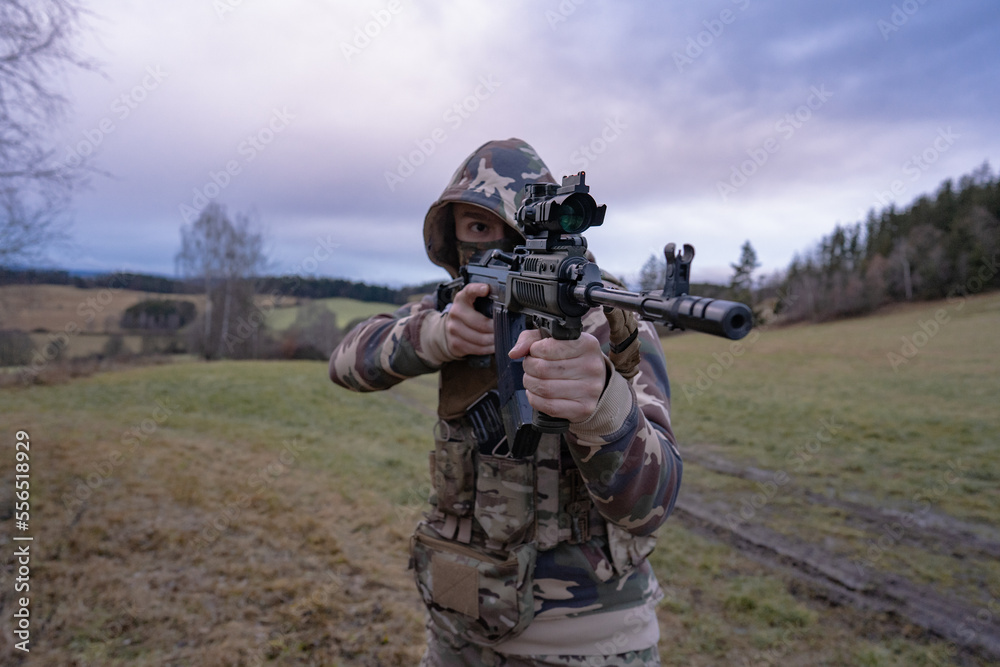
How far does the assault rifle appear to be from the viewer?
1.40 meters

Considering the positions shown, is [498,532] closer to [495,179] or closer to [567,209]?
[567,209]

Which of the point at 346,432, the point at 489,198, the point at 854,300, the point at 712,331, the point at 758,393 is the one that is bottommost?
the point at 346,432

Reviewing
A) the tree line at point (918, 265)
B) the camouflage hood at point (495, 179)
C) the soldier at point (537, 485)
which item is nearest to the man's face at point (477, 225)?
the soldier at point (537, 485)

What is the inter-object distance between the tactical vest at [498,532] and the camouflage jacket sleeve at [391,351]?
1.23 ft

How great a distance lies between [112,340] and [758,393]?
107 ft

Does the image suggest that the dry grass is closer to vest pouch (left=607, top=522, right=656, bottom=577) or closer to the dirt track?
vest pouch (left=607, top=522, right=656, bottom=577)

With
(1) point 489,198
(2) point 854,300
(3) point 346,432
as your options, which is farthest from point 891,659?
(2) point 854,300

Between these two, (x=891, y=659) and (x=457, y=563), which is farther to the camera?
(x=891, y=659)

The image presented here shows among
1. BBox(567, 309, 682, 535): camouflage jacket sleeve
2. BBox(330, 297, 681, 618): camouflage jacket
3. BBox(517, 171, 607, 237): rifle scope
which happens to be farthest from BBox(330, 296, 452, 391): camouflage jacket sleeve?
BBox(567, 309, 682, 535): camouflage jacket sleeve

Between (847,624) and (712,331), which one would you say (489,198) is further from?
(847,624)

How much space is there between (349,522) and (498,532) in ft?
21.7

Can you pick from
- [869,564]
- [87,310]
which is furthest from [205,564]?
[87,310]

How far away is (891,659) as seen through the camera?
5266mm

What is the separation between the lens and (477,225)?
328cm
